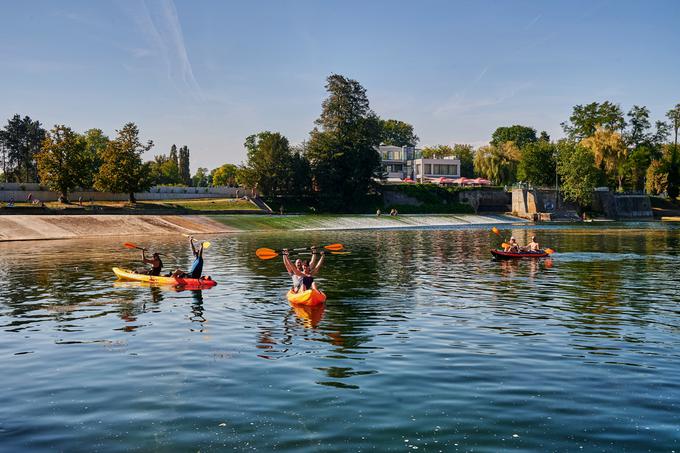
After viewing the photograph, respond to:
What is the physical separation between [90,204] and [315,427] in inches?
3995

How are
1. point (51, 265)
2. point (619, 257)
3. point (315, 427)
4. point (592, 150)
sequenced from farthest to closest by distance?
point (592, 150) → point (619, 257) → point (51, 265) → point (315, 427)

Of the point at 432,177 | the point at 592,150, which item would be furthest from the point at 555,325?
the point at 432,177

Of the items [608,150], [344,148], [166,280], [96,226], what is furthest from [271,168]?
[166,280]

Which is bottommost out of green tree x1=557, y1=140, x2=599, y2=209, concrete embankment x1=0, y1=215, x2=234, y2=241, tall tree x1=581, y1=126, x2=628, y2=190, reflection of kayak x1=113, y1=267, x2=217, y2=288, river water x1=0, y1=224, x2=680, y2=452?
river water x1=0, y1=224, x2=680, y2=452

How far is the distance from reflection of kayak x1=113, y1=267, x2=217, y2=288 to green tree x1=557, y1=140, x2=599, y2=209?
411ft

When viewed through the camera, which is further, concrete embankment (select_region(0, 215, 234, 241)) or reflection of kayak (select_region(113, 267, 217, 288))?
concrete embankment (select_region(0, 215, 234, 241))

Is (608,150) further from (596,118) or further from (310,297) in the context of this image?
(310,297)

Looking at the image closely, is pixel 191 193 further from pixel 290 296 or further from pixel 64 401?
pixel 64 401

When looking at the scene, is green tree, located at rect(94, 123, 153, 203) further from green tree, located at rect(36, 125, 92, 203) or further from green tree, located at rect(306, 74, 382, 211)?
green tree, located at rect(306, 74, 382, 211)

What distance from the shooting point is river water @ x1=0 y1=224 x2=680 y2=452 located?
13664mm

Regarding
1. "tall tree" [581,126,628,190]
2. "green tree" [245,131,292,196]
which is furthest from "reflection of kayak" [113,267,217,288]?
"tall tree" [581,126,628,190]

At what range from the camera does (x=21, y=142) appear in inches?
5999

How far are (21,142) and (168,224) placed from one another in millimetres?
81709

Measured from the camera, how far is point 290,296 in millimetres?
29922
